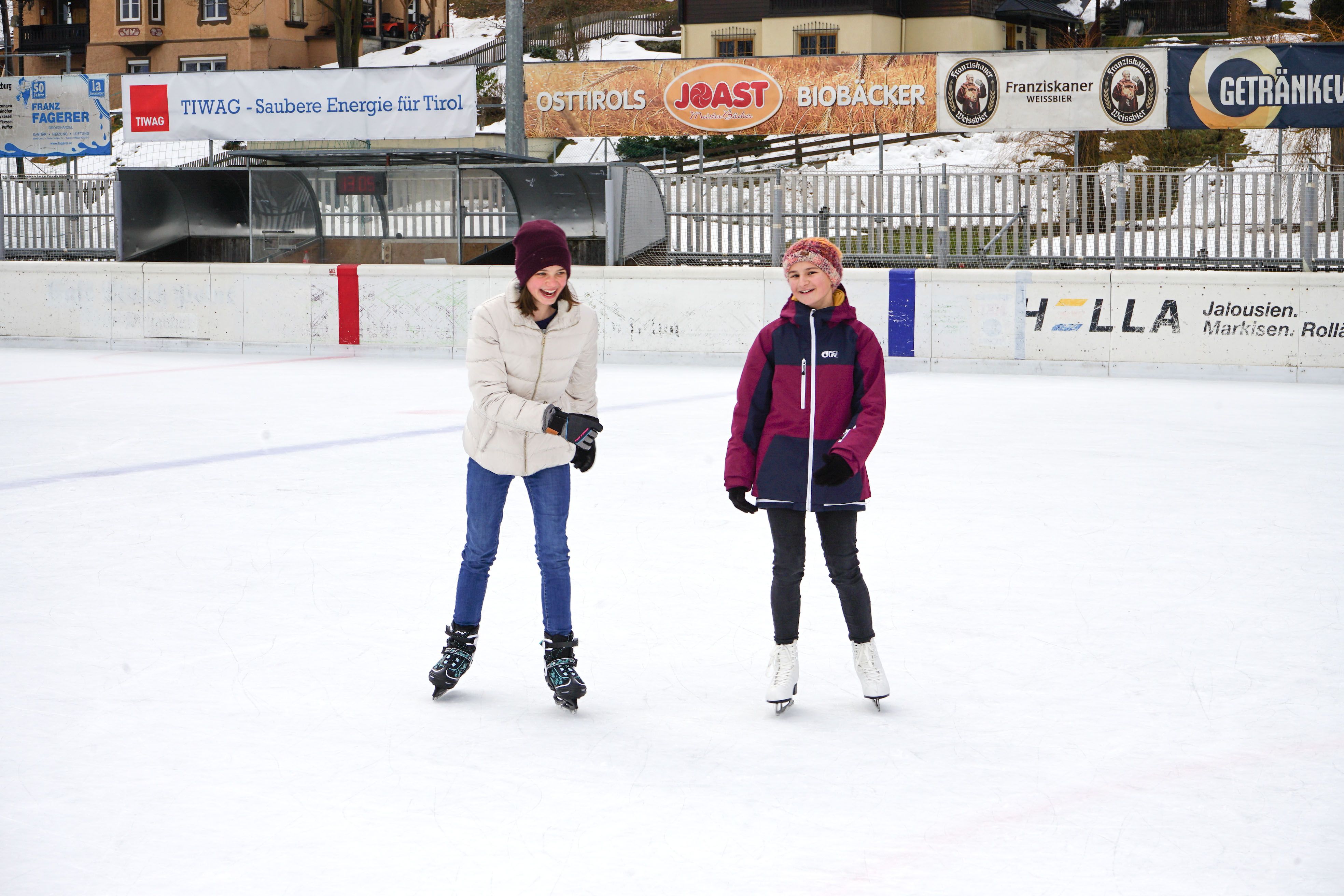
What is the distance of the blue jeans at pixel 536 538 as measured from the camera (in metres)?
4.22

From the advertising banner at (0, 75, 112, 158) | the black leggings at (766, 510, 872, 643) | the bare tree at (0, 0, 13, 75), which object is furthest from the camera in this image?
the bare tree at (0, 0, 13, 75)

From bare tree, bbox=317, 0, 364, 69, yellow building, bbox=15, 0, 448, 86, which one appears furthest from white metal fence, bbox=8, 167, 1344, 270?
yellow building, bbox=15, 0, 448, 86

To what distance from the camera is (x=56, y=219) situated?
62.8 ft

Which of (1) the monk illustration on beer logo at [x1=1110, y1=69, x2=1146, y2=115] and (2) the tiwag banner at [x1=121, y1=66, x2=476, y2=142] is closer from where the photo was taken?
(1) the monk illustration on beer logo at [x1=1110, y1=69, x2=1146, y2=115]

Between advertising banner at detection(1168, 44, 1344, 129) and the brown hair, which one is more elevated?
advertising banner at detection(1168, 44, 1344, 129)

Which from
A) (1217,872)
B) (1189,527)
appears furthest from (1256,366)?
(1217,872)

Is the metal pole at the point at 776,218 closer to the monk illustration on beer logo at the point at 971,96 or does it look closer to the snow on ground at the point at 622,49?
the monk illustration on beer logo at the point at 971,96

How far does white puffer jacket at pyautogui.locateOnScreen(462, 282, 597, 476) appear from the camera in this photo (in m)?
4.12

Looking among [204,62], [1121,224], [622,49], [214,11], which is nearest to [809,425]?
[1121,224]

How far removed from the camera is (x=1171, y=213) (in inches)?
573

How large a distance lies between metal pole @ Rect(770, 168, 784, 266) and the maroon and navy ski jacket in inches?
471

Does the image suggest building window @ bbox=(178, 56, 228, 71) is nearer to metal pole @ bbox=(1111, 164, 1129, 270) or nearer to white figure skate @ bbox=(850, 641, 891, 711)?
metal pole @ bbox=(1111, 164, 1129, 270)

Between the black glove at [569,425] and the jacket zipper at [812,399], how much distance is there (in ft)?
1.96

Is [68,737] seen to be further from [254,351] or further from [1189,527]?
[254,351]
